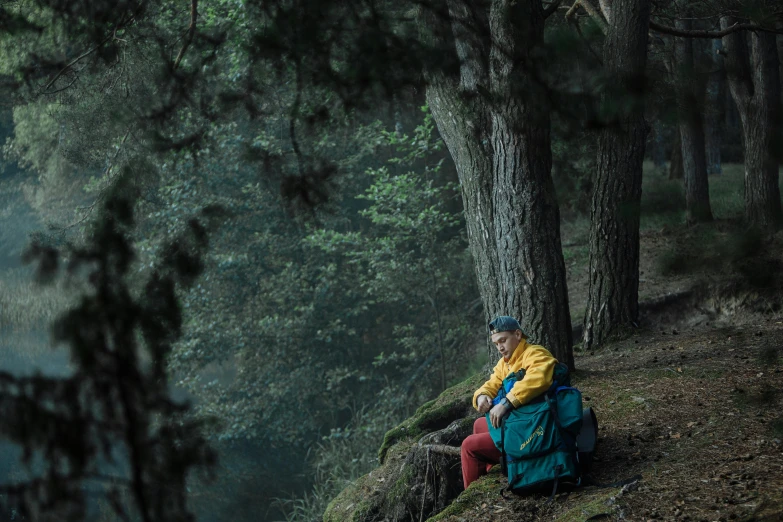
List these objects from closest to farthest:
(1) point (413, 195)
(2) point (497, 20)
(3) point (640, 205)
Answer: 1. (3) point (640, 205)
2. (2) point (497, 20)
3. (1) point (413, 195)

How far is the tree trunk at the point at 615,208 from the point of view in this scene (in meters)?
8.23

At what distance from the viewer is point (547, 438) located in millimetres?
4953

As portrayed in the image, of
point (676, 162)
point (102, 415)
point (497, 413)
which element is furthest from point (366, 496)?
point (676, 162)

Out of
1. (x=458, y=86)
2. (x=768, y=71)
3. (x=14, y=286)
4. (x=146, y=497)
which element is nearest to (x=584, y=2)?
(x=458, y=86)

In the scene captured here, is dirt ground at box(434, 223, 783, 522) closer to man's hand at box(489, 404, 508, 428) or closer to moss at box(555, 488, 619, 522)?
moss at box(555, 488, 619, 522)

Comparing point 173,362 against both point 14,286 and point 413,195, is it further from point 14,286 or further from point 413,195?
point 14,286

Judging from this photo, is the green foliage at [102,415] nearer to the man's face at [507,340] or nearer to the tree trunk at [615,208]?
the man's face at [507,340]

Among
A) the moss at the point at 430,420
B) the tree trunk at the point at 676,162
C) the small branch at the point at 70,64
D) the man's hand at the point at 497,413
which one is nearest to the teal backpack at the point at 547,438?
the man's hand at the point at 497,413

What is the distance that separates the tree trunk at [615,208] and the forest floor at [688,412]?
309 millimetres

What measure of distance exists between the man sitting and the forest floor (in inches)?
6.5

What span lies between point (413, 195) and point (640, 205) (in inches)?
474

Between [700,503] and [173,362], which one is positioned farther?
[173,362]

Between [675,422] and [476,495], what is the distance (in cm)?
157

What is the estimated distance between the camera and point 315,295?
17.3 metres
